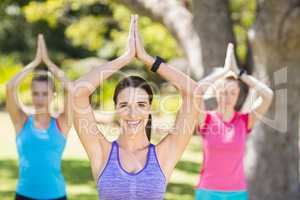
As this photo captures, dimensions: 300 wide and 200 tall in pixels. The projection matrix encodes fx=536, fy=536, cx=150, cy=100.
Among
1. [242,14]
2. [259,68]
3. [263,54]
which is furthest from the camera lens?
[242,14]

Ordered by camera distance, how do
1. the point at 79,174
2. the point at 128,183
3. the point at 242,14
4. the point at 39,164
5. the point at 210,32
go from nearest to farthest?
the point at 128,183 < the point at 39,164 < the point at 210,32 < the point at 79,174 < the point at 242,14

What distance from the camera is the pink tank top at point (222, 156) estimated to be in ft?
14.1

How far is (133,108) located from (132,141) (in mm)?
181

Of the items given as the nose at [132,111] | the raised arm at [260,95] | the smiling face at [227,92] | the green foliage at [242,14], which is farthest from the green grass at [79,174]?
the nose at [132,111]

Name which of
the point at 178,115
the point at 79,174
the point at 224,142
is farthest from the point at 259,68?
the point at 79,174

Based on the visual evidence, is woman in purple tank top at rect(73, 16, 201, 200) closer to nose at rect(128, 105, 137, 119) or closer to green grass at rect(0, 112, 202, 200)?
nose at rect(128, 105, 137, 119)

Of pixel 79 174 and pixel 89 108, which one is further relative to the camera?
pixel 79 174

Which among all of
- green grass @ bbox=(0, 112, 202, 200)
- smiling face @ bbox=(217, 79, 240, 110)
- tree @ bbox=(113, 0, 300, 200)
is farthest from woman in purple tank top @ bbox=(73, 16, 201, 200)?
green grass @ bbox=(0, 112, 202, 200)

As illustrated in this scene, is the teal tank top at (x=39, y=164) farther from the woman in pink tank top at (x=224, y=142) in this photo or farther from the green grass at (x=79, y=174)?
the green grass at (x=79, y=174)

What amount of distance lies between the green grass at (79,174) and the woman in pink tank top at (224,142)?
321 centimetres

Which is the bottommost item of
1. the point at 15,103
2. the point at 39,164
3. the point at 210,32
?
the point at 39,164

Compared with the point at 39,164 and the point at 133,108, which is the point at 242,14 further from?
the point at 133,108

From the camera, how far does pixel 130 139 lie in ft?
8.80

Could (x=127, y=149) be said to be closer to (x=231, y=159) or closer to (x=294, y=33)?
(x=231, y=159)
